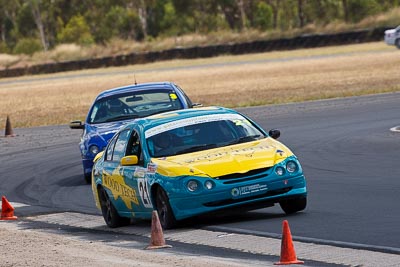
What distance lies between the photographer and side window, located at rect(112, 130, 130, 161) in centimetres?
1387

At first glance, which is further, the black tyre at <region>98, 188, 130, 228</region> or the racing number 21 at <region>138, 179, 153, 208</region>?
the black tyre at <region>98, 188, 130, 228</region>

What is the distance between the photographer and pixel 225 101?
40375 millimetres

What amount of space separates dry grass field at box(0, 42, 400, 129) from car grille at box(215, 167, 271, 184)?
79.2ft

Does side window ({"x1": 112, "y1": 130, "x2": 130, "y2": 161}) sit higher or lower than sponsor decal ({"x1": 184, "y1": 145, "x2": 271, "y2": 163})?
lower

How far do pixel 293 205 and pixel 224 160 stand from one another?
1070mm

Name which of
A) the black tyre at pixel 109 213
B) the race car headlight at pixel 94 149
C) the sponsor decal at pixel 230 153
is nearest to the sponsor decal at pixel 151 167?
the sponsor decal at pixel 230 153

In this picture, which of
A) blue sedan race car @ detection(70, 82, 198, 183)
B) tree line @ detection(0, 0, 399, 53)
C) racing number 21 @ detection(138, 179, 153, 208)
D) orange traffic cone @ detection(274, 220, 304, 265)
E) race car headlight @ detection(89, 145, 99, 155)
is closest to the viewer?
orange traffic cone @ detection(274, 220, 304, 265)

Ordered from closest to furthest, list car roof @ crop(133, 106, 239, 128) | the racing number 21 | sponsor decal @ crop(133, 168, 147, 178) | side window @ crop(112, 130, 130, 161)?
the racing number 21
sponsor decal @ crop(133, 168, 147, 178)
car roof @ crop(133, 106, 239, 128)
side window @ crop(112, 130, 130, 161)

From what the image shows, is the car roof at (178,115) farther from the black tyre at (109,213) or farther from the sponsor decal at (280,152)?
the sponsor decal at (280,152)

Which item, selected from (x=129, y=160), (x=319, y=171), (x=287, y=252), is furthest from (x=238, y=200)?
(x=319, y=171)

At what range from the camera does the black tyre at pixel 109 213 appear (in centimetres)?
1395

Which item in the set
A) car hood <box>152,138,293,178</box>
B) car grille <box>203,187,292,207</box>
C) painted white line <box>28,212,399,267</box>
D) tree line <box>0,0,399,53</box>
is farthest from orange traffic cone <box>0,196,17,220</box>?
tree line <box>0,0,399,53</box>

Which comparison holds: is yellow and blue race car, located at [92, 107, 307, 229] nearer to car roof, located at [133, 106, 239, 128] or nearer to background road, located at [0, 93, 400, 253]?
car roof, located at [133, 106, 239, 128]

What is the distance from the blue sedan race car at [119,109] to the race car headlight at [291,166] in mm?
6869
